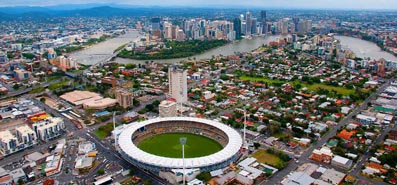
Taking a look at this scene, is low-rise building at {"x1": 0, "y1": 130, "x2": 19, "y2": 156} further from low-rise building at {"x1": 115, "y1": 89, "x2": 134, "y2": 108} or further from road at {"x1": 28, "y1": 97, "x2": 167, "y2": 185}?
low-rise building at {"x1": 115, "y1": 89, "x2": 134, "y2": 108}

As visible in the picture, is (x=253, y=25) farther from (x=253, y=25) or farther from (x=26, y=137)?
(x=26, y=137)

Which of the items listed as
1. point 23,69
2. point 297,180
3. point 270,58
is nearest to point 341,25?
point 270,58

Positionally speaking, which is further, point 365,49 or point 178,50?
point 365,49

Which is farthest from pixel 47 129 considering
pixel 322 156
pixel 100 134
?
pixel 322 156

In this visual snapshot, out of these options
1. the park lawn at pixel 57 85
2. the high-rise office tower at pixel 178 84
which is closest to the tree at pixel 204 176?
the high-rise office tower at pixel 178 84

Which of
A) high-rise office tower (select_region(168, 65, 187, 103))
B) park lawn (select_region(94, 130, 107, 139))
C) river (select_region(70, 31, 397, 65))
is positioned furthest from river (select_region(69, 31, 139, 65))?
park lawn (select_region(94, 130, 107, 139))

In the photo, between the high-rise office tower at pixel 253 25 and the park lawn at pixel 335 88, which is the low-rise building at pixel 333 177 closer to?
the park lawn at pixel 335 88
